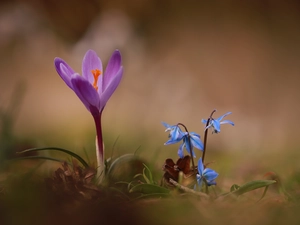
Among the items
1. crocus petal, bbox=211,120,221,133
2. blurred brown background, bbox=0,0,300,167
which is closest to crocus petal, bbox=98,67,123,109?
crocus petal, bbox=211,120,221,133

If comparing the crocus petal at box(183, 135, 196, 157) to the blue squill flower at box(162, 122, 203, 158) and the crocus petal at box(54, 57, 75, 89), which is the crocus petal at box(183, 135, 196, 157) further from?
the crocus petal at box(54, 57, 75, 89)

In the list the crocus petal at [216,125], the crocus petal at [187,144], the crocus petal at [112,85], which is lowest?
the crocus petal at [187,144]

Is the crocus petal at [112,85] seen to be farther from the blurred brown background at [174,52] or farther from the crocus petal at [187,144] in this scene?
the blurred brown background at [174,52]

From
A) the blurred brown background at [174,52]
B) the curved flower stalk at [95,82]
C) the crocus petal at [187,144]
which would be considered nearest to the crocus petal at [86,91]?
the curved flower stalk at [95,82]

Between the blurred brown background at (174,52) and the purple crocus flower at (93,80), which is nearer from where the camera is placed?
the purple crocus flower at (93,80)

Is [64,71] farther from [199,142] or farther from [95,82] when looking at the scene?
[199,142]

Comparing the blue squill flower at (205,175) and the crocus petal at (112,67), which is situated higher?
the crocus petal at (112,67)
